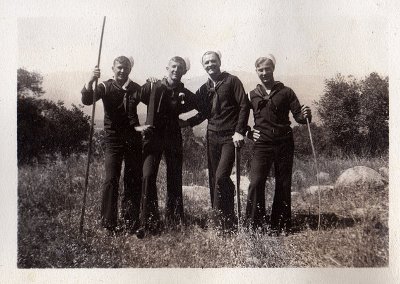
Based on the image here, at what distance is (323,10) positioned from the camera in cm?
495

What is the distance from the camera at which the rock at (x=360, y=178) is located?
503 centimetres

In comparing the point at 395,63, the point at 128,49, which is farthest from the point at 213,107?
the point at 395,63

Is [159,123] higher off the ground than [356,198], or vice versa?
[159,123]

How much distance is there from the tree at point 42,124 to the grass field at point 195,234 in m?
0.14

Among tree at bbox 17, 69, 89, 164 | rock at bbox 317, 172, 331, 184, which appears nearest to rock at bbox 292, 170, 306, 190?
rock at bbox 317, 172, 331, 184

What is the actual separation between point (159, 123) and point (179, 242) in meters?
1.10

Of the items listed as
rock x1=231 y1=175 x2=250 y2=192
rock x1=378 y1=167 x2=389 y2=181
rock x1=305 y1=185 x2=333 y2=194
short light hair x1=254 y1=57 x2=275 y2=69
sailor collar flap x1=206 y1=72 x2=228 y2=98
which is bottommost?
rock x1=305 y1=185 x2=333 y2=194

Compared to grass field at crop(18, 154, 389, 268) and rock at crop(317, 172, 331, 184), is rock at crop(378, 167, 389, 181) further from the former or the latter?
rock at crop(317, 172, 331, 184)

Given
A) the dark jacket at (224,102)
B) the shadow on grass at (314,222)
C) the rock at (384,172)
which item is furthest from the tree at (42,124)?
the rock at (384,172)

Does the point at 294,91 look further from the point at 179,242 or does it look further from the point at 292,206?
the point at 179,242

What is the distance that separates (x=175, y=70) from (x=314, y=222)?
188 centimetres

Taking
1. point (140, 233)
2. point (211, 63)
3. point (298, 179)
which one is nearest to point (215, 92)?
point (211, 63)

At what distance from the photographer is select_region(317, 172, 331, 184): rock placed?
5033mm

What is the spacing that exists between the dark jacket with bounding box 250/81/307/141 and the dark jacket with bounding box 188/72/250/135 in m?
0.12
